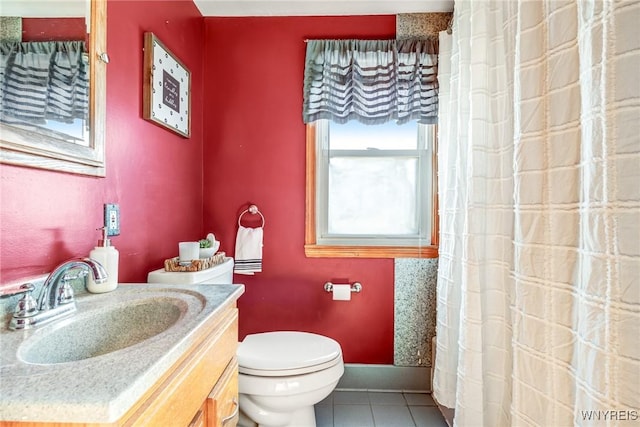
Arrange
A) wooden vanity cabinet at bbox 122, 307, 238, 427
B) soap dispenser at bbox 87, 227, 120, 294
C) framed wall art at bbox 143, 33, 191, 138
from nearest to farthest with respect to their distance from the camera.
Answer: wooden vanity cabinet at bbox 122, 307, 238, 427
soap dispenser at bbox 87, 227, 120, 294
framed wall art at bbox 143, 33, 191, 138

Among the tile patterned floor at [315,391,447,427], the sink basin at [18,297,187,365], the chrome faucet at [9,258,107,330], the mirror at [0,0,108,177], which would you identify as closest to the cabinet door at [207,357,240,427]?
the sink basin at [18,297,187,365]

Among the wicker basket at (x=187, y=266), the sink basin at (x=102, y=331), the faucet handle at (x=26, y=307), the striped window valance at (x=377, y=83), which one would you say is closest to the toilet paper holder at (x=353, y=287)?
the wicker basket at (x=187, y=266)

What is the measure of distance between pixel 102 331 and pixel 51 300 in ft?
0.46

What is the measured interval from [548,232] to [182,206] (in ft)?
5.08

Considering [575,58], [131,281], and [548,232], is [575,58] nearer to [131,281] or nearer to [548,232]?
[548,232]

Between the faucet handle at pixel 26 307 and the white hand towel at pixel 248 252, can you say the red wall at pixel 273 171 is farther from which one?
the faucet handle at pixel 26 307

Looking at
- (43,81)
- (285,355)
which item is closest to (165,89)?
(43,81)

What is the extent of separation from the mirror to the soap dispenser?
0.77 ft

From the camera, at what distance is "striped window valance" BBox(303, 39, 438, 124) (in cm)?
178

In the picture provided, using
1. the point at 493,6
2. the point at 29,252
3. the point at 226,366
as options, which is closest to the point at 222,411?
the point at 226,366

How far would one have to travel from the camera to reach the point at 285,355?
128 centimetres

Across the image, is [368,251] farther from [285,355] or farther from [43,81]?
[43,81]

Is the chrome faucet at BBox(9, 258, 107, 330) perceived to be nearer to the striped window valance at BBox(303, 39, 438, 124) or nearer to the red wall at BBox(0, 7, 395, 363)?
the red wall at BBox(0, 7, 395, 363)

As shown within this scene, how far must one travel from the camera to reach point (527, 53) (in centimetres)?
85
